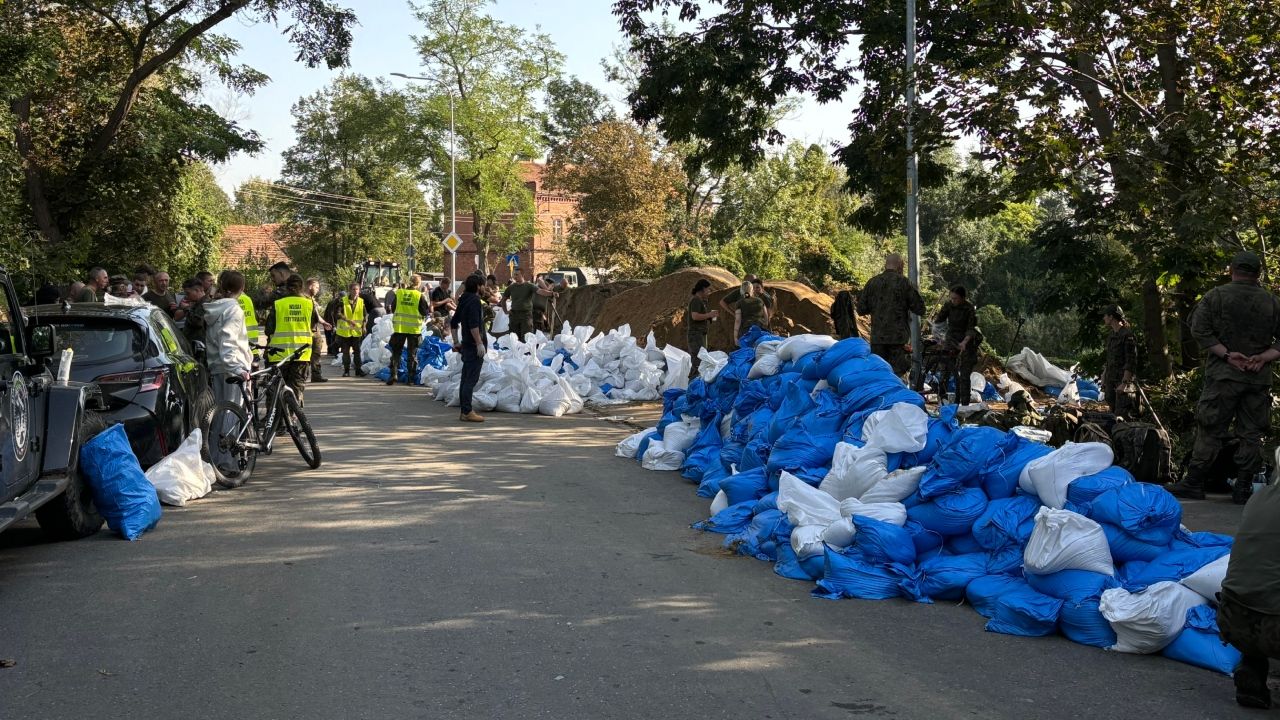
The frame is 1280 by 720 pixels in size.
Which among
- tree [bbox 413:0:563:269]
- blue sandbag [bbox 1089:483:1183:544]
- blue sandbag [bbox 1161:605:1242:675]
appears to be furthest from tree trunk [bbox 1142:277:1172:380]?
tree [bbox 413:0:563:269]

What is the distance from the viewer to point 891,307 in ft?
46.0

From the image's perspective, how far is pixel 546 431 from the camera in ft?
44.7

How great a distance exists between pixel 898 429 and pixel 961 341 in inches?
377

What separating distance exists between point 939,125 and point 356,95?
52.0m

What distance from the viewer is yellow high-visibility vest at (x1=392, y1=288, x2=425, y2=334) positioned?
1875 centimetres

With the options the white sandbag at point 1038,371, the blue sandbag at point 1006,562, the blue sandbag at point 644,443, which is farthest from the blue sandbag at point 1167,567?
the white sandbag at point 1038,371

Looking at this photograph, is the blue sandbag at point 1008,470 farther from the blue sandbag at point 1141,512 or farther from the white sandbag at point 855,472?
the white sandbag at point 855,472

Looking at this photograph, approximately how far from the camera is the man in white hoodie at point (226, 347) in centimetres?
995

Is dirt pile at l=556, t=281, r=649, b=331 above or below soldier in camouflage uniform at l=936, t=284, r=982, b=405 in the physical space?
above

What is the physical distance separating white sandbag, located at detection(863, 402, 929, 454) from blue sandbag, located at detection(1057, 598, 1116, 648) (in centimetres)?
193

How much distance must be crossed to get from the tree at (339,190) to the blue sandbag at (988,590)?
57.6 m

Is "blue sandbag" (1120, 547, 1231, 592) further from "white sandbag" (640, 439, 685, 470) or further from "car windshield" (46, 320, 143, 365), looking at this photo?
"car windshield" (46, 320, 143, 365)

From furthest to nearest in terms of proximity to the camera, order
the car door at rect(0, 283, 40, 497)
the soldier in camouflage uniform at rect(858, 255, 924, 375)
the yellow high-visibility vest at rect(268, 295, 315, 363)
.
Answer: the soldier in camouflage uniform at rect(858, 255, 924, 375) < the yellow high-visibility vest at rect(268, 295, 315, 363) < the car door at rect(0, 283, 40, 497)

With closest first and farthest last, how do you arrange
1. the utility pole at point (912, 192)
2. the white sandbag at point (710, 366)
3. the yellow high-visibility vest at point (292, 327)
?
the white sandbag at point (710, 366) < the yellow high-visibility vest at point (292, 327) < the utility pole at point (912, 192)
